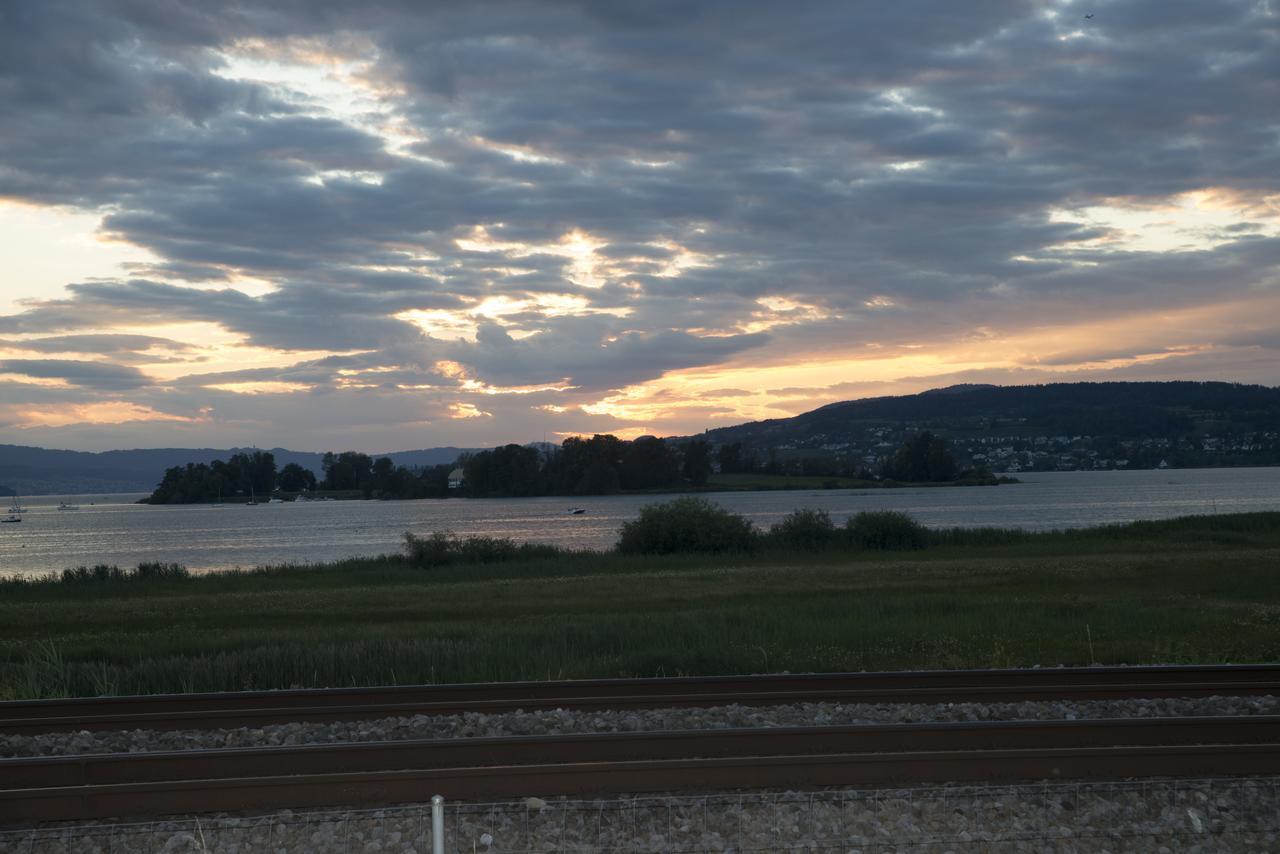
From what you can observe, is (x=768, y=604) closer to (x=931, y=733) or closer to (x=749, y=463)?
(x=931, y=733)

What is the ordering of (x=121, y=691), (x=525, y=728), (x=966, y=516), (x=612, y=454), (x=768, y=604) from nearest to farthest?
(x=525, y=728)
(x=121, y=691)
(x=768, y=604)
(x=966, y=516)
(x=612, y=454)

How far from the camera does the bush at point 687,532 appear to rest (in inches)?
1671

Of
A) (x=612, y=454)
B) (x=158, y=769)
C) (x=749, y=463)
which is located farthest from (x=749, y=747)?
(x=749, y=463)

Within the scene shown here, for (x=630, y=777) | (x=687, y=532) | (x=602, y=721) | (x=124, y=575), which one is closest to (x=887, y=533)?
(x=687, y=532)

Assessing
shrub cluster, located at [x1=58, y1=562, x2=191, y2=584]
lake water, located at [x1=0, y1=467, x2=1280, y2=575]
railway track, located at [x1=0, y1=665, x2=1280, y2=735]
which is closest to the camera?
railway track, located at [x1=0, y1=665, x2=1280, y2=735]

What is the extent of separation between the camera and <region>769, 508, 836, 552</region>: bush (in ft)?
142

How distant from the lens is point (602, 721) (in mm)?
10078

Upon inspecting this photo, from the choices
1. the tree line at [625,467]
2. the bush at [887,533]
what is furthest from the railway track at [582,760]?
the tree line at [625,467]

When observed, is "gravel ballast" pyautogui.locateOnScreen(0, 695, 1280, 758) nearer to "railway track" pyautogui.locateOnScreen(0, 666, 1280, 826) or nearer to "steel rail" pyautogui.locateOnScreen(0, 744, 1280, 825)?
"railway track" pyautogui.locateOnScreen(0, 666, 1280, 826)

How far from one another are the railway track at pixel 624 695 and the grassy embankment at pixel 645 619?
2.36 meters

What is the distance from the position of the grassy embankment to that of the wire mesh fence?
20.3 ft

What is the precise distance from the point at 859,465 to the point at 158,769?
18200 cm

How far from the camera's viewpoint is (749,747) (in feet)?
28.9

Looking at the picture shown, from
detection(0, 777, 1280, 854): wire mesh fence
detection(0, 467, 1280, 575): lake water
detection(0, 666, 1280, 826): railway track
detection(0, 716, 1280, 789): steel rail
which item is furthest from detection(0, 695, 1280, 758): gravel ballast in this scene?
detection(0, 467, 1280, 575): lake water
